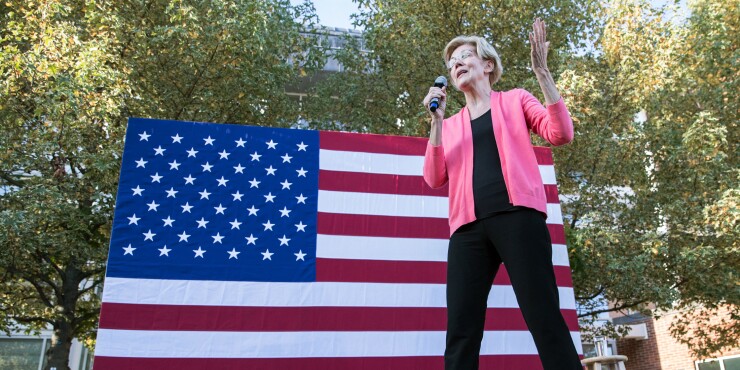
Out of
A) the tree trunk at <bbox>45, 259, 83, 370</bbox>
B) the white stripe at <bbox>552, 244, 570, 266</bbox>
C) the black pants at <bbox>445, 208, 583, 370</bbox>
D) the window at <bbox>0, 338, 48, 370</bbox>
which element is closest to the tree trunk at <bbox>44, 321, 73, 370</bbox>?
the tree trunk at <bbox>45, 259, 83, 370</bbox>

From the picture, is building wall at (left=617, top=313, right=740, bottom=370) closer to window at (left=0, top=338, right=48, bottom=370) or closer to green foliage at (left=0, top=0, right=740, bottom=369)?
green foliage at (left=0, top=0, right=740, bottom=369)

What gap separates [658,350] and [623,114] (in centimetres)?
954

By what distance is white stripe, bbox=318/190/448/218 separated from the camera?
411cm

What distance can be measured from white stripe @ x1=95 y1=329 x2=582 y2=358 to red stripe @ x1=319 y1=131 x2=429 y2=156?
132 centimetres

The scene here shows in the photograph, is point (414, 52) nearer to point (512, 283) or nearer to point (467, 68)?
point (467, 68)

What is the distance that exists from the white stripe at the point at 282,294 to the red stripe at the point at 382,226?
0.37m

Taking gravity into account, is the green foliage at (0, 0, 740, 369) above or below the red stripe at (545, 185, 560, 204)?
above

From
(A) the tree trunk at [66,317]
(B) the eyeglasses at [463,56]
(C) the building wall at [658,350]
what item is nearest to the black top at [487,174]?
(B) the eyeglasses at [463,56]

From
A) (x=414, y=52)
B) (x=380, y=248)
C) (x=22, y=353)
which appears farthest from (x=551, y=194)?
(x=22, y=353)

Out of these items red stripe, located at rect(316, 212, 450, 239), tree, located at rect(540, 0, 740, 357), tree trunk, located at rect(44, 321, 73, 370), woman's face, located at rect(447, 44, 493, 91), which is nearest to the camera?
woman's face, located at rect(447, 44, 493, 91)

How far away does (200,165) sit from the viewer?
397cm

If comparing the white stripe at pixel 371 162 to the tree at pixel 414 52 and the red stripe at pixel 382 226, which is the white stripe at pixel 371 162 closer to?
the red stripe at pixel 382 226

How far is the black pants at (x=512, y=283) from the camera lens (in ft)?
6.73

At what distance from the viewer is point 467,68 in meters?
2.60
